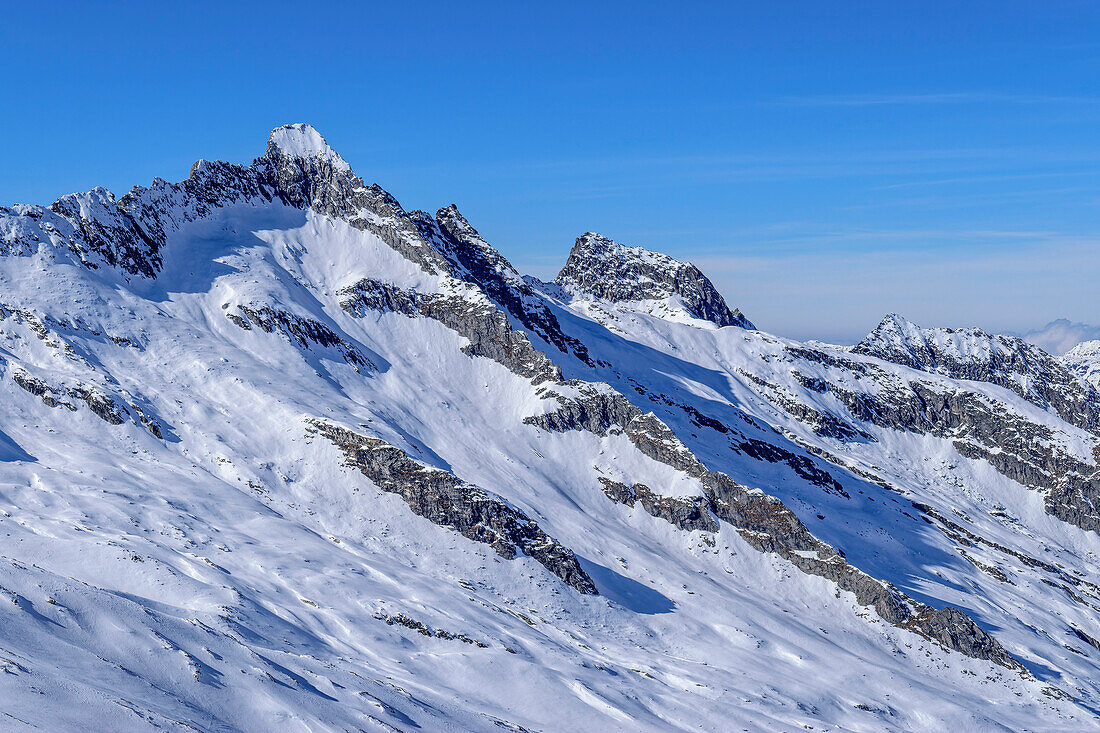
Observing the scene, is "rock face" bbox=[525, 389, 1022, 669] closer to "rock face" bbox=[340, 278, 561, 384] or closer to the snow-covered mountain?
the snow-covered mountain

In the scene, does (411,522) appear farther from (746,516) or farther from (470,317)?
(470,317)

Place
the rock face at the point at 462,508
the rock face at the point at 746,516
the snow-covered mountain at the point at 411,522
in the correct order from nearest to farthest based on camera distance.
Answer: the snow-covered mountain at the point at 411,522
the rock face at the point at 462,508
the rock face at the point at 746,516

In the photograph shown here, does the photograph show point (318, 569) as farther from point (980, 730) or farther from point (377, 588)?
point (980, 730)

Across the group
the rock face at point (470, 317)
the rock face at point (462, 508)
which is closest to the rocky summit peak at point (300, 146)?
the rock face at point (470, 317)

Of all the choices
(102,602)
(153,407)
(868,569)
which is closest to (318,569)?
(102,602)

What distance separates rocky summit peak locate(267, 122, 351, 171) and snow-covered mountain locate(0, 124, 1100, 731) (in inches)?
29.7

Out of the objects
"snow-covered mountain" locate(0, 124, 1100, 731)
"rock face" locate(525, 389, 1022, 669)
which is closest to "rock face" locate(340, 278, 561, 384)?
"snow-covered mountain" locate(0, 124, 1100, 731)

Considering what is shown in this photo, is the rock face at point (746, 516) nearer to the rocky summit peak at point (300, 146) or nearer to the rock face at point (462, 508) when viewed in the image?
the rock face at point (462, 508)

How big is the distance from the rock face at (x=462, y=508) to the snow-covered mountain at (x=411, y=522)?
1.32 feet

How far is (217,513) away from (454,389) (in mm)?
58906

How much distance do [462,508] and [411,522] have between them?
22.4 feet

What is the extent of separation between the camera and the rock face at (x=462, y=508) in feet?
358

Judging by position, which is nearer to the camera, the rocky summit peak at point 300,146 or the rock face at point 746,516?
the rock face at point 746,516

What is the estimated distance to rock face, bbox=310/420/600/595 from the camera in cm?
10912
